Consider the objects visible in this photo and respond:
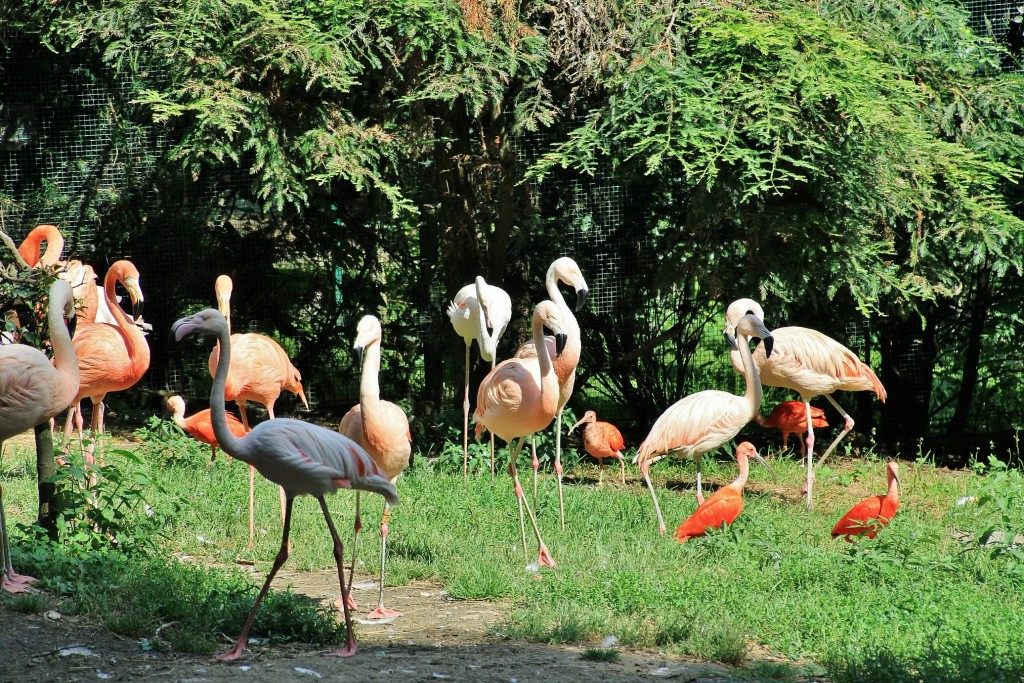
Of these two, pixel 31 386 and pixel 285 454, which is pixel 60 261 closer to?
pixel 31 386

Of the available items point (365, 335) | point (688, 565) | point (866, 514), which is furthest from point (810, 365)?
point (365, 335)

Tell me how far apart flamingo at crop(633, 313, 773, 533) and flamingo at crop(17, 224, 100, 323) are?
3.43 meters

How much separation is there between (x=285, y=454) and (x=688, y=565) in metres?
2.20

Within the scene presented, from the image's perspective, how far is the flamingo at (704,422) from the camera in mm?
6047

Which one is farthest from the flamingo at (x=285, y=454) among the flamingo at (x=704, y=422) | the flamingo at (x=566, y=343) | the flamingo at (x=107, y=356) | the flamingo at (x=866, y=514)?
the flamingo at (x=866, y=514)

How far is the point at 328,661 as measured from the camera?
3654 millimetres

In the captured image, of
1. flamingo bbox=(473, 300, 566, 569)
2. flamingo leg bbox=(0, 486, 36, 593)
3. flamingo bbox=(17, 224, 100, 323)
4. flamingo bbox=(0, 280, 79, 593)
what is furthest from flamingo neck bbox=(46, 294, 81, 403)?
flamingo bbox=(473, 300, 566, 569)

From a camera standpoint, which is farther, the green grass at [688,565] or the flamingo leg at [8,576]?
the green grass at [688,565]

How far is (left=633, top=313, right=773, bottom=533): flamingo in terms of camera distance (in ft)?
19.8

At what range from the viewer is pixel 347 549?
5.39 metres

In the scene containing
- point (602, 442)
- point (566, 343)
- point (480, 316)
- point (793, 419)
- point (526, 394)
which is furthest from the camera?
point (793, 419)

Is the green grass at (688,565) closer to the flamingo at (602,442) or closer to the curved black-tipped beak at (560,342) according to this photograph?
the flamingo at (602,442)

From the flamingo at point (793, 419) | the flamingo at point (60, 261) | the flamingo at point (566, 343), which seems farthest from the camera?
the flamingo at point (793, 419)

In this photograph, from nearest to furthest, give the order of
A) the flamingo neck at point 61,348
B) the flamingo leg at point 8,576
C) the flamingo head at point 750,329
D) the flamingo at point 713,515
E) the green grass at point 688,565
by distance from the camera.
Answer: the flamingo leg at point 8,576 → the green grass at point 688,565 → the flamingo neck at point 61,348 → the flamingo at point 713,515 → the flamingo head at point 750,329
